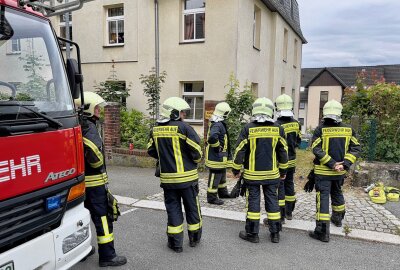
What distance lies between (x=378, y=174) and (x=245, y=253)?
4.37 meters

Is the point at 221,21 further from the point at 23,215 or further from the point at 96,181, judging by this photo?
the point at 23,215

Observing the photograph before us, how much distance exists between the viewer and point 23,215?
248cm

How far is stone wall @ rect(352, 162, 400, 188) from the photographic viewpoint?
7.06 meters

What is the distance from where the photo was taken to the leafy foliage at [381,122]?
7.76 meters

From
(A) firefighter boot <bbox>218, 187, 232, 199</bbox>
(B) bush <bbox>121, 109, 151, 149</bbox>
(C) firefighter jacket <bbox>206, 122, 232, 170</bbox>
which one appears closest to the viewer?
(C) firefighter jacket <bbox>206, 122, 232, 170</bbox>

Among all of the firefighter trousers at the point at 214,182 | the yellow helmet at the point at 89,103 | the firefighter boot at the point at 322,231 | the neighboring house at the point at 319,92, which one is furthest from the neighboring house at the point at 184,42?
the neighboring house at the point at 319,92

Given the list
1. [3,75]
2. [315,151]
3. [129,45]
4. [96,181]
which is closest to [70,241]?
[96,181]

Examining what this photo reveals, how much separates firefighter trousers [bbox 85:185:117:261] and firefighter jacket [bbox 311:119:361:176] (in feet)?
9.51

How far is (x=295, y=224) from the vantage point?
5.18 m

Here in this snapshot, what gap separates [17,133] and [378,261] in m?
4.15

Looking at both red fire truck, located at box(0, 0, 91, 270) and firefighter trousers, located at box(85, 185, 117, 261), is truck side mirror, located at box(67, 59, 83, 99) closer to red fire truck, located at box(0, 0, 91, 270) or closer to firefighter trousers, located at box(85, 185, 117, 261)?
red fire truck, located at box(0, 0, 91, 270)

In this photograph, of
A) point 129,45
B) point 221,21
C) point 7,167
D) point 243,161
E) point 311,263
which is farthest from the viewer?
point 129,45

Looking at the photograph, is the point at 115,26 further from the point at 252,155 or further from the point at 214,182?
the point at 252,155

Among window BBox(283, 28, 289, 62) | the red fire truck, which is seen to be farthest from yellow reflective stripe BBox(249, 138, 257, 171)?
window BBox(283, 28, 289, 62)
